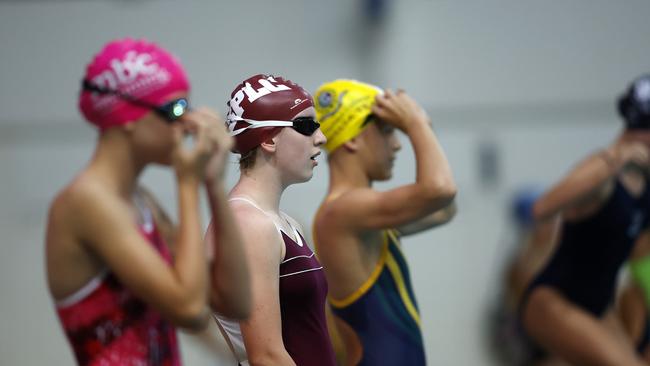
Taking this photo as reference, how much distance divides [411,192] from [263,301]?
3.66 ft

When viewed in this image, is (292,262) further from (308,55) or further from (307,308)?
(308,55)

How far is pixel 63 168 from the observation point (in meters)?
9.58

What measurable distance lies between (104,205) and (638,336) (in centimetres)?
482

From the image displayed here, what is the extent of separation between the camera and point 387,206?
4.45 metres

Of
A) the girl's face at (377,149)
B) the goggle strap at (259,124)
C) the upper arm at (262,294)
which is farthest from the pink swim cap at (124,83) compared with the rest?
the girl's face at (377,149)

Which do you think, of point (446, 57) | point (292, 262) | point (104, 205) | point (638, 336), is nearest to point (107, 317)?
point (104, 205)

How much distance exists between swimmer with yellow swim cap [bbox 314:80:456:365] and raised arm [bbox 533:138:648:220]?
1.36m

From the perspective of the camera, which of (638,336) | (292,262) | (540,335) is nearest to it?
(292,262)

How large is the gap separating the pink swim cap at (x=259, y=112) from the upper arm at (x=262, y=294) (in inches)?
15.4

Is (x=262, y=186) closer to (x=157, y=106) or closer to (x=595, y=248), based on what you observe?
(x=157, y=106)

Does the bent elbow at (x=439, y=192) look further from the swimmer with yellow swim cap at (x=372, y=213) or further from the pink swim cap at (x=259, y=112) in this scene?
the pink swim cap at (x=259, y=112)

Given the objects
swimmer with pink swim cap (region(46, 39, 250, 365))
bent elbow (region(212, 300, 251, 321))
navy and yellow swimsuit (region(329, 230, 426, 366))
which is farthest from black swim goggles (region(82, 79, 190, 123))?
navy and yellow swimsuit (region(329, 230, 426, 366))

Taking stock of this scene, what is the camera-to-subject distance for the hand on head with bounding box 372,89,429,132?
4586 mm

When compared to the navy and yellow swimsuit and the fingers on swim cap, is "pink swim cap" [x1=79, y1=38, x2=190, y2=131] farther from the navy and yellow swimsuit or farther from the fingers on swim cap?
the fingers on swim cap
